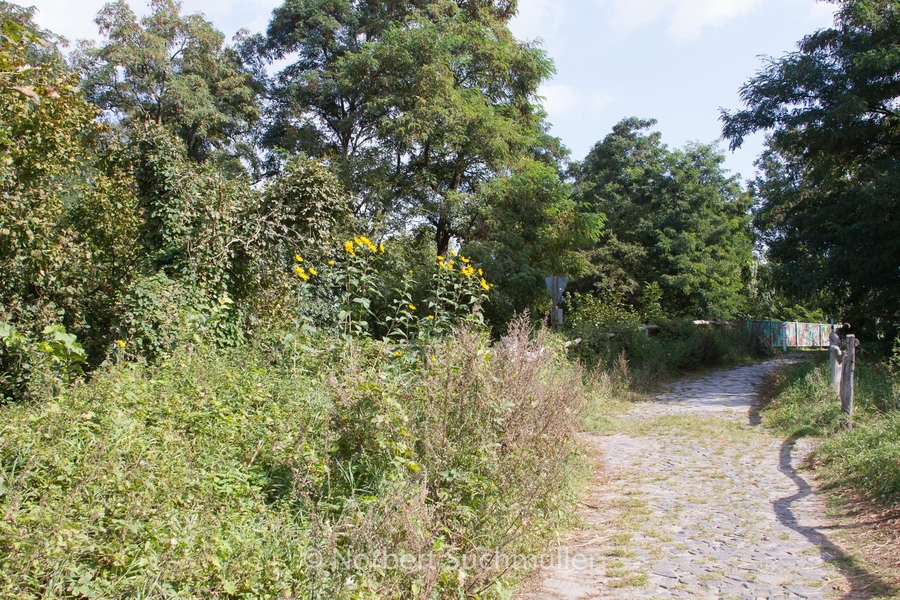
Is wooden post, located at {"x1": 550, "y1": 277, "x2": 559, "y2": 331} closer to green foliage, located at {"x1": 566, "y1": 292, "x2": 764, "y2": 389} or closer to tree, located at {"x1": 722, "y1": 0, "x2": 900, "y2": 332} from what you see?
green foliage, located at {"x1": 566, "y1": 292, "x2": 764, "y2": 389}

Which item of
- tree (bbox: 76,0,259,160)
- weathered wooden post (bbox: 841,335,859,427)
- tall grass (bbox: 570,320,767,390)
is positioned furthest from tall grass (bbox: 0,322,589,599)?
tree (bbox: 76,0,259,160)

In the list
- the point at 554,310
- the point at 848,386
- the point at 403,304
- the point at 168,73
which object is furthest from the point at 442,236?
the point at 403,304

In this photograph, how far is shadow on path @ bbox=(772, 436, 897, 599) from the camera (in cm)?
431

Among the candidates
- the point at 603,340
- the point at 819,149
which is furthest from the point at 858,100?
the point at 603,340

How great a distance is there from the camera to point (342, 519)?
11.6 ft

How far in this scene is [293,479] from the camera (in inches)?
165

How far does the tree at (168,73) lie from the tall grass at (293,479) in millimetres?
18375

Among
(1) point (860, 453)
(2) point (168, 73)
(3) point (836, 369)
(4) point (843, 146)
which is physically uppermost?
(2) point (168, 73)

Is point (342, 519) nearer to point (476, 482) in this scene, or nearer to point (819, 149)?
point (476, 482)

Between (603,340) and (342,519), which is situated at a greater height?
(603,340)

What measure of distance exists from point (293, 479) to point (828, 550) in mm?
4123

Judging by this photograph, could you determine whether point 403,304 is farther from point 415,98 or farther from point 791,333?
point 791,333

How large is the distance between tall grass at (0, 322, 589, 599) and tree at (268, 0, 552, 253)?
14.4 metres

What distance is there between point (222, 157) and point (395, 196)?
7.01 m
